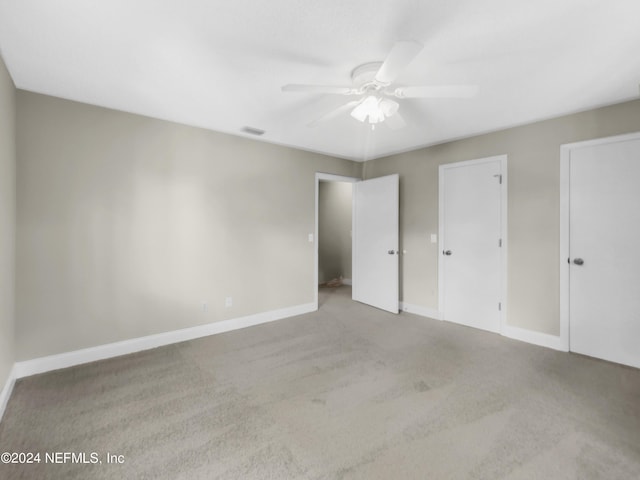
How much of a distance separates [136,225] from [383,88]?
2658 millimetres

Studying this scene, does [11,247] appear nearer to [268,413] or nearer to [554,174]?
[268,413]

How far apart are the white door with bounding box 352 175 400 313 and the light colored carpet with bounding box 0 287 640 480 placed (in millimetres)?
1337

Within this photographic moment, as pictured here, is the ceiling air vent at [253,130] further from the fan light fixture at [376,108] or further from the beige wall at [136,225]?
the fan light fixture at [376,108]

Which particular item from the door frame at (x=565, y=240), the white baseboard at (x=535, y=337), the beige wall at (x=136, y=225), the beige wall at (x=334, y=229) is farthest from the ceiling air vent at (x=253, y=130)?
the white baseboard at (x=535, y=337)

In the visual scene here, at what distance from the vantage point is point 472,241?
364 cm

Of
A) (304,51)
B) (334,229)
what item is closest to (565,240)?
(304,51)

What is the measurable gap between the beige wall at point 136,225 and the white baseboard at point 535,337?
277 centimetres

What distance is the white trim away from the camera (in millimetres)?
1970

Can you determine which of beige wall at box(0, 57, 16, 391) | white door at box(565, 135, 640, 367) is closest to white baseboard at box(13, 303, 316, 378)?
beige wall at box(0, 57, 16, 391)

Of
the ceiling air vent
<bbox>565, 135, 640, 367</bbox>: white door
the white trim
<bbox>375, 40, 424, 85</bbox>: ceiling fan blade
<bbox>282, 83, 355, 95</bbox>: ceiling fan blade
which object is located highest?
the ceiling air vent

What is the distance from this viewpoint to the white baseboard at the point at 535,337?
9.84 feet

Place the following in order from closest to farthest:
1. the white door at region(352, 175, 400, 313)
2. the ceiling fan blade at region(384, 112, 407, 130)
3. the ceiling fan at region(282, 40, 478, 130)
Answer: the ceiling fan at region(282, 40, 478, 130)
the ceiling fan blade at region(384, 112, 407, 130)
the white door at region(352, 175, 400, 313)

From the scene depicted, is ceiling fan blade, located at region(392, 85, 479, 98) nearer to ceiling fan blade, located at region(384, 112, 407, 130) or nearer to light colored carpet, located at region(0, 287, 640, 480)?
ceiling fan blade, located at region(384, 112, 407, 130)

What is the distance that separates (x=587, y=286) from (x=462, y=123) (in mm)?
2083
